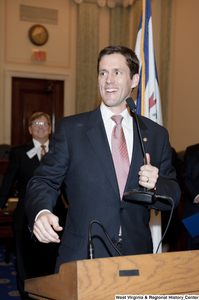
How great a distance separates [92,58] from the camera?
348 inches

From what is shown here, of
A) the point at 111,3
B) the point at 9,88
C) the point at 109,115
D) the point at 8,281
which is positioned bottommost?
the point at 8,281

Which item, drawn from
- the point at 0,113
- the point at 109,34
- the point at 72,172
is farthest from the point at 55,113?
the point at 72,172

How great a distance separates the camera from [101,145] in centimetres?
179

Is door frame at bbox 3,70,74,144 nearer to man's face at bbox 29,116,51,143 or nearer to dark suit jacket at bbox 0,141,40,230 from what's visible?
man's face at bbox 29,116,51,143

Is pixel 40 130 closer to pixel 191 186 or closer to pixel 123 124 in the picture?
pixel 191 186

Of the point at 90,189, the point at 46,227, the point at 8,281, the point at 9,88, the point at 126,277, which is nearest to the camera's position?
the point at 126,277

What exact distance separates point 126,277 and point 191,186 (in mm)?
2989

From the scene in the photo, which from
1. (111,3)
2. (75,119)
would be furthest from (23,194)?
(111,3)

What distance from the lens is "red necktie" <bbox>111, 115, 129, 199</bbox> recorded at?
5.87 feet

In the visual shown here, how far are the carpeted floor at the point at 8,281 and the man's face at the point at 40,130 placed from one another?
5.61 ft

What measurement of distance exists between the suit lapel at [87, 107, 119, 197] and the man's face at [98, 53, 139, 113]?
4.4 inches

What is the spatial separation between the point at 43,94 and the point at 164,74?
10.5 feet

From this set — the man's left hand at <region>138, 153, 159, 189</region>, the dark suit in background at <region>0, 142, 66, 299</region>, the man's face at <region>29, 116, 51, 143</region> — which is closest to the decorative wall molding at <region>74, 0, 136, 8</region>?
the man's face at <region>29, 116, 51, 143</region>

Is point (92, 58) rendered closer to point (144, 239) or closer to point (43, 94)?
point (43, 94)
